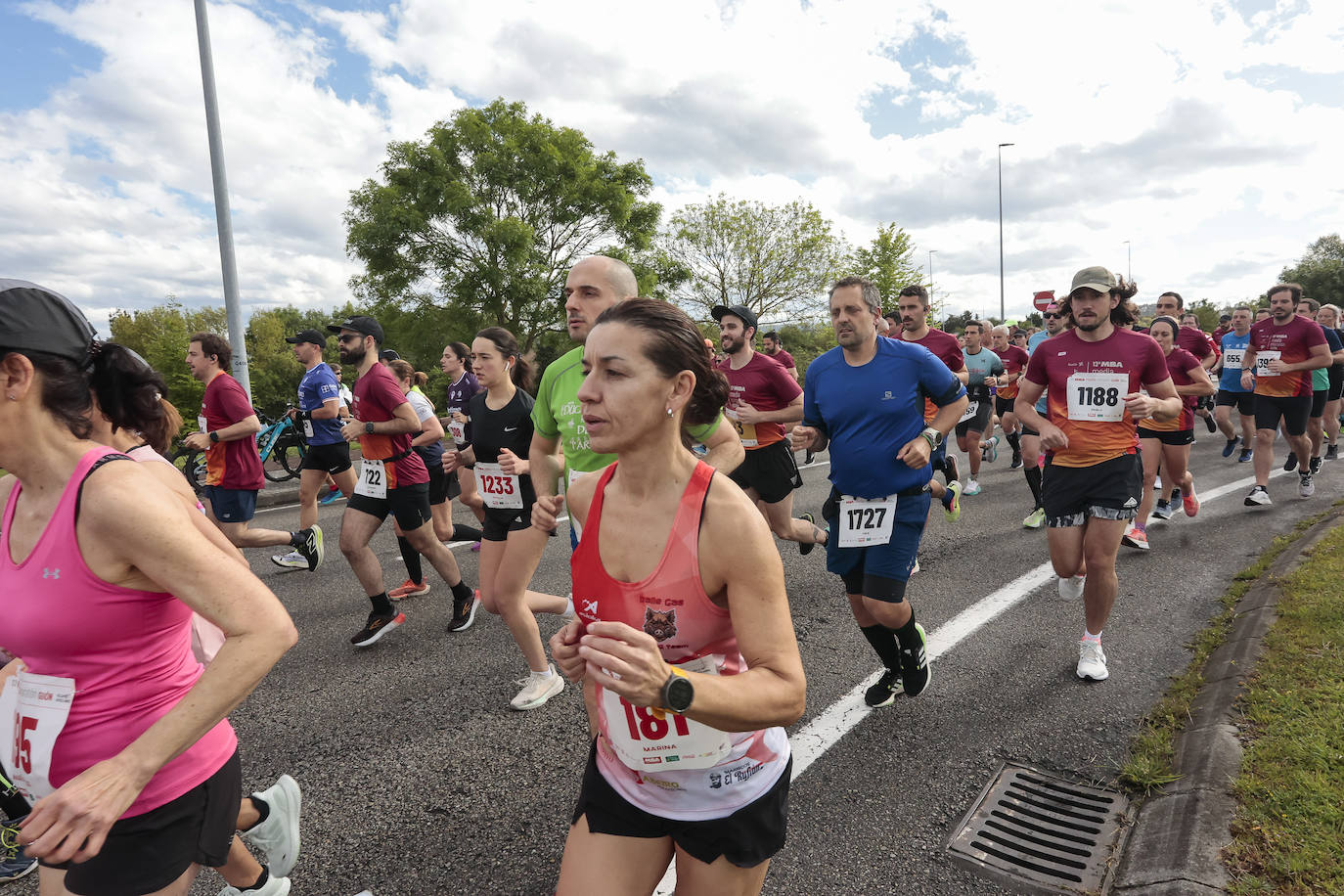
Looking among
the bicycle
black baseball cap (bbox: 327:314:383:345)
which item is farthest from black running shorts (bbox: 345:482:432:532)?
the bicycle

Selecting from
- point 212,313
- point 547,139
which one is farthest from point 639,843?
point 212,313

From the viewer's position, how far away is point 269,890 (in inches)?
92.7

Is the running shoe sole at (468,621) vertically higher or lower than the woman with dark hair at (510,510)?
lower

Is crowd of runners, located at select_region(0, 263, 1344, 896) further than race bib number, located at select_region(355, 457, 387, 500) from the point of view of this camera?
No

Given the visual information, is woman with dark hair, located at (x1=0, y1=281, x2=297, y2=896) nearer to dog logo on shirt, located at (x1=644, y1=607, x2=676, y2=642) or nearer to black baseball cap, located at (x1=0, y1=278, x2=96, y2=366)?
black baseball cap, located at (x1=0, y1=278, x2=96, y2=366)

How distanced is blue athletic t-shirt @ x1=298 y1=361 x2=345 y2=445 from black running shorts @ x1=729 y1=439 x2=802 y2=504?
4105 millimetres

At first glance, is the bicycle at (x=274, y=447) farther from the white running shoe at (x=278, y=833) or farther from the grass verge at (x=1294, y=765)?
the grass verge at (x=1294, y=765)

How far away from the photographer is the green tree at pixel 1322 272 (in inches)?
2194

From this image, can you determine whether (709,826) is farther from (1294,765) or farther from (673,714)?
(1294,765)

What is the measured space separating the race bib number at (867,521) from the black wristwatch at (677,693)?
2623mm

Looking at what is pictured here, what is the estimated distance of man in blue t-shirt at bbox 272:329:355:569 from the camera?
719 centimetres

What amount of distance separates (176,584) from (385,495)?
406 centimetres

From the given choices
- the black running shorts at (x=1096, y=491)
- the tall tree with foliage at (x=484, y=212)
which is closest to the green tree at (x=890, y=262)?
the tall tree with foliage at (x=484, y=212)

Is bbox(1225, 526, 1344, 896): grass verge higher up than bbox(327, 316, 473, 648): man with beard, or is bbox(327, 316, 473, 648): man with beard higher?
bbox(327, 316, 473, 648): man with beard
